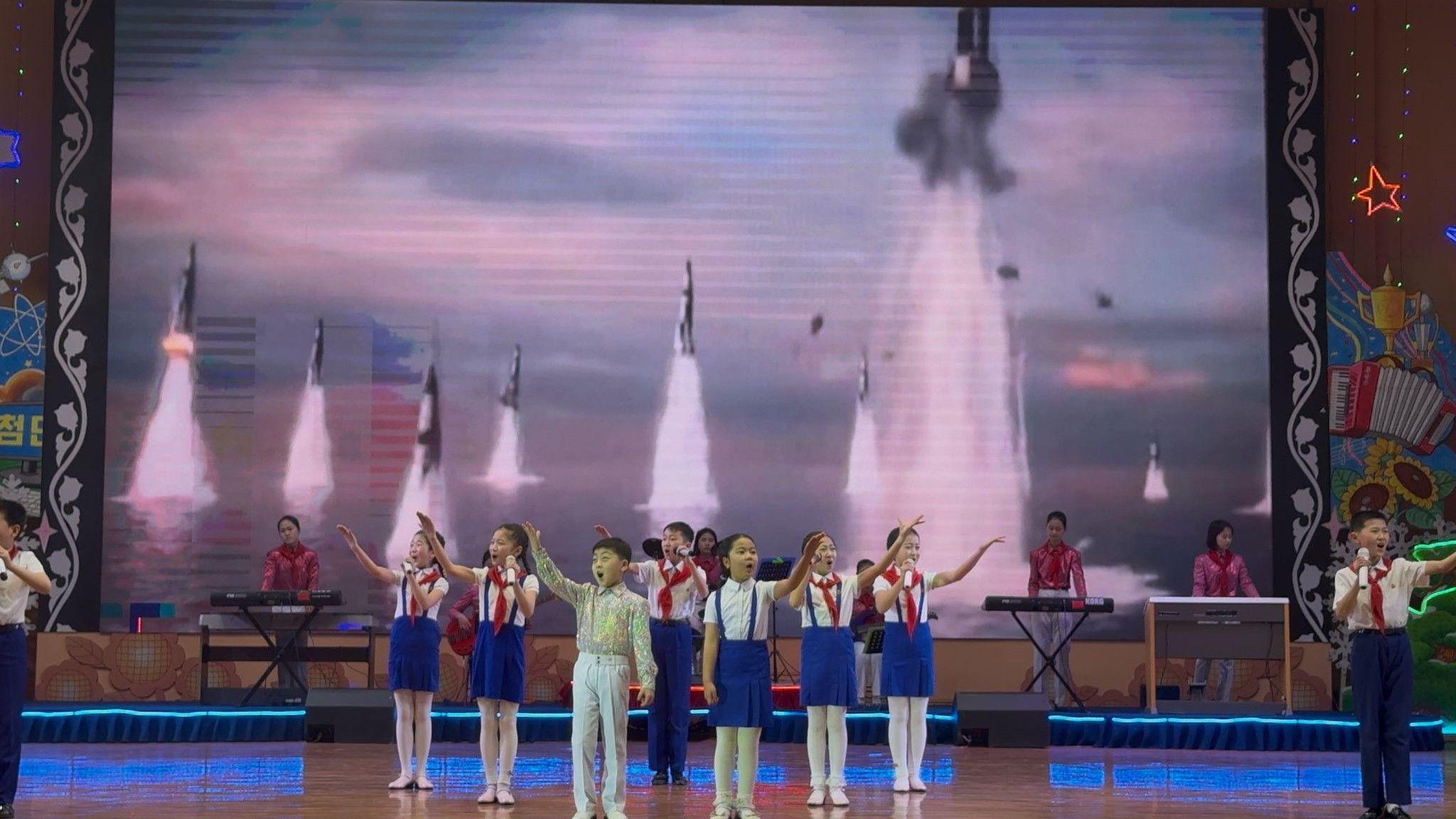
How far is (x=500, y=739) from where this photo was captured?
7.86 m

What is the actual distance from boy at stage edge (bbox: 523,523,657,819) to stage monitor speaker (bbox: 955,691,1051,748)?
15.3ft

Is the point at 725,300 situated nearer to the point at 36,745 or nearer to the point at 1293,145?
the point at 1293,145

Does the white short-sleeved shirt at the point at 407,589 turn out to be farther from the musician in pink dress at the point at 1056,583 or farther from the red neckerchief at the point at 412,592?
the musician in pink dress at the point at 1056,583

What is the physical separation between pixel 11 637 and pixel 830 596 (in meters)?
3.48

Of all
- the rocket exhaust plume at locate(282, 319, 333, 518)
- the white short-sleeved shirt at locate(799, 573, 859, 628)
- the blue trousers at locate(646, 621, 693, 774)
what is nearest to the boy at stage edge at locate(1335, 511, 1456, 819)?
the white short-sleeved shirt at locate(799, 573, 859, 628)

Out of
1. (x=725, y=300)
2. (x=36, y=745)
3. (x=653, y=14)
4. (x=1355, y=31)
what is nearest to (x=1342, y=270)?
(x=1355, y=31)

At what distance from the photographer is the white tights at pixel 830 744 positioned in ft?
25.1

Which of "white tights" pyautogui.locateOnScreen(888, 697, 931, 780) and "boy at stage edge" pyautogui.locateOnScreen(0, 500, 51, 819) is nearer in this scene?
"boy at stage edge" pyautogui.locateOnScreen(0, 500, 51, 819)

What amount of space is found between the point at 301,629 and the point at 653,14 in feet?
18.3

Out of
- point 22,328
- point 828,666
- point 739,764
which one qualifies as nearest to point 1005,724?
point 828,666

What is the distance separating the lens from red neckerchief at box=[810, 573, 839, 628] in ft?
25.1

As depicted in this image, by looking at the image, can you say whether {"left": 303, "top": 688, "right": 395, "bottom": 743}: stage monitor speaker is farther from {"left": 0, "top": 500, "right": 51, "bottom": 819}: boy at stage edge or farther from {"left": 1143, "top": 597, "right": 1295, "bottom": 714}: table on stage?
{"left": 1143, "top": 597, "right": 1295, "bottom": 714}: table on stage

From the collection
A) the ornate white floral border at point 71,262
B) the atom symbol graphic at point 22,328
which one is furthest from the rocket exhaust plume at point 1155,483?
the atom symbol graphic at point 22,328

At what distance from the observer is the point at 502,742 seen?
7688 millimetres
